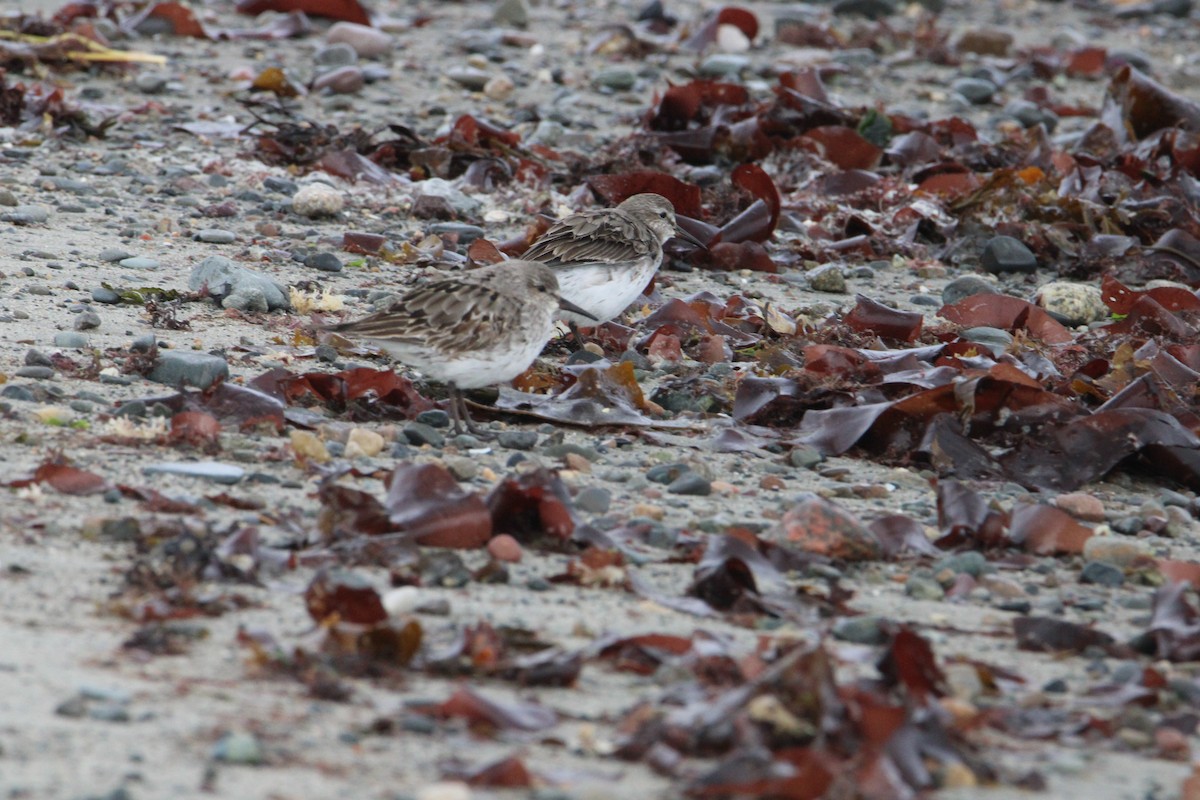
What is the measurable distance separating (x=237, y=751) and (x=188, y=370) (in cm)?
265

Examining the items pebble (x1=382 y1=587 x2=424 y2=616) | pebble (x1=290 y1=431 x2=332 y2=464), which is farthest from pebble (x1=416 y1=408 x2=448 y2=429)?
pebble (x1=382 y1=587 x2=424 y2=616)

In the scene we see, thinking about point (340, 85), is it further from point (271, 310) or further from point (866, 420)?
point (866, 420)

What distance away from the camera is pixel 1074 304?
23.9ft

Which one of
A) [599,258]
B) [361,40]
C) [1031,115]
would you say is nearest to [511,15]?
[361,40]

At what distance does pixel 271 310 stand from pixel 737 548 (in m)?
2.94

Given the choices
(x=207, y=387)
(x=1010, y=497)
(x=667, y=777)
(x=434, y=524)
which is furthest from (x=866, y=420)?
(x=667, y=777)

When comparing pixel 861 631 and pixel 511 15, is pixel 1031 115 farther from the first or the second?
pixel 861 631

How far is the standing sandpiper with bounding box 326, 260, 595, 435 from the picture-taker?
5.26 metres

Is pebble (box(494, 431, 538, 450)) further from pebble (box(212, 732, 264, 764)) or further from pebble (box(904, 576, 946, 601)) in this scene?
pebble (box(212, 732, 264, 764))

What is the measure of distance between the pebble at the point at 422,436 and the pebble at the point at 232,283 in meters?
1.40

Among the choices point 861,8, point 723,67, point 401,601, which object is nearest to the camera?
point 401,601

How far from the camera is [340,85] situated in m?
10.5

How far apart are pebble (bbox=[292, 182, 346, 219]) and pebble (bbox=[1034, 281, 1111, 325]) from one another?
11.7 feet

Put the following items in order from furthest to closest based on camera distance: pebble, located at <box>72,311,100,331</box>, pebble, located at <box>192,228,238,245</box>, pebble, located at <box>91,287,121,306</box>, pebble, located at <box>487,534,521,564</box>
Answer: pebble, located at <box>192,228,238,245</box>, pebble, located at <box>91,287,121,306</box>, pebble, located at <box>72,311,100,331</box>, pebble, located at <box>487,534,521,564</box>
